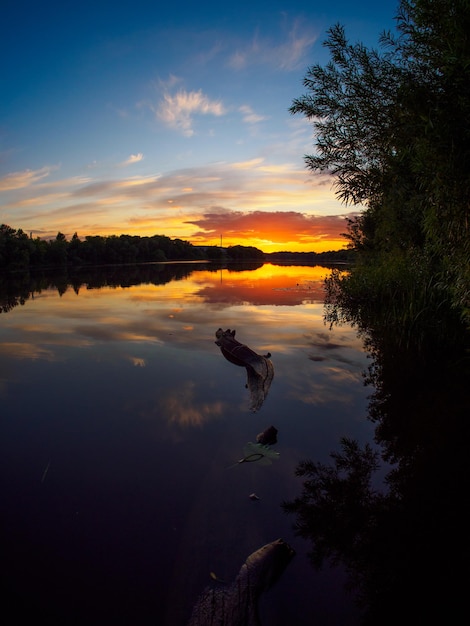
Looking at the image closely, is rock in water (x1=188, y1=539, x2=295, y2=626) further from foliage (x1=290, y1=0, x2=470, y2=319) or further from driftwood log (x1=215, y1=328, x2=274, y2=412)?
foliage (x1=290, y1=0, x2=470, y2=319)

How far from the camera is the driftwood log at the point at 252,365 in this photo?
7241mm

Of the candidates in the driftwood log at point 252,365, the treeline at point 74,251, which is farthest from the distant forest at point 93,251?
the driftwood log at point 252,365

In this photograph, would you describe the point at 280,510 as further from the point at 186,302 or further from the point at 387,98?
the point at 186,302

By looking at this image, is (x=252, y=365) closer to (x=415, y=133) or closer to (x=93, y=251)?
(x=415, y=133)

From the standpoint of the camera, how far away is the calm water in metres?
2.85

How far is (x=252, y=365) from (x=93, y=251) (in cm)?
9750

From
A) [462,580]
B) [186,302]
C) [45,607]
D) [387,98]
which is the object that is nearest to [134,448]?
[45,607]

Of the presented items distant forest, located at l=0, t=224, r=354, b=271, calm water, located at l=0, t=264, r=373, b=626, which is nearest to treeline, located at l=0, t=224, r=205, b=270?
A: distant forest, located at l=0, t=224, r=354, b=271

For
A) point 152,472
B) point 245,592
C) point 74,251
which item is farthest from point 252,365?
point 74,251

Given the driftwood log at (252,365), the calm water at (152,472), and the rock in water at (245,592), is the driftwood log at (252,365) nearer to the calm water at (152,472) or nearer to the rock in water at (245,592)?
the calm water at (152,472)

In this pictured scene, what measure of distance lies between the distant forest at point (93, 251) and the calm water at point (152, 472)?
2693 centimetres

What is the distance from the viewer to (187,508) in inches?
150

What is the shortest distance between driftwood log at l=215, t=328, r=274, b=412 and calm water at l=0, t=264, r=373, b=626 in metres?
0.19

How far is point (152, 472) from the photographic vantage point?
Result: 4.50 m
